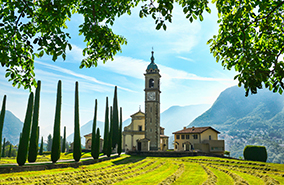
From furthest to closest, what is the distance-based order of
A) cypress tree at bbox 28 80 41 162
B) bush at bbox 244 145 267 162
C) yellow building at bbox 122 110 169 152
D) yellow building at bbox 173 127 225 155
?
yellow building at bbox 122 110 169 152 < yellow building at bbox 173 127 225 155 < bush at bbox 244 145 267 162 < cypress tree at bbox 28 80 41 162

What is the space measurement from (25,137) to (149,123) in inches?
1497

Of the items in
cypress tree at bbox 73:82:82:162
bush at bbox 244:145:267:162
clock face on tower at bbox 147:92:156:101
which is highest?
clock face on tower at bbox 147:92:156:101

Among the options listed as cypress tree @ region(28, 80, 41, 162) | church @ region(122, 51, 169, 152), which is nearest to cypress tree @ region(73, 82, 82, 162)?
cypress tree @ region(28, 80, 41, 162)

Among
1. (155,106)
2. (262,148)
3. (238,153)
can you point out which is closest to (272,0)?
(262,148)

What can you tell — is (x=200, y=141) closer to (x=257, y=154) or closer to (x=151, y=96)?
(x=151, y=96)

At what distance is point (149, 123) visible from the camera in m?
59.9

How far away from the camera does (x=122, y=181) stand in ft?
62.7

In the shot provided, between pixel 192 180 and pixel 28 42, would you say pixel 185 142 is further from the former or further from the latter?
pixel 28 42

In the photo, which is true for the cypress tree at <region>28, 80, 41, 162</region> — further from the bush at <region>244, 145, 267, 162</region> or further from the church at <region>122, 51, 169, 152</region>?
the bush at <region>244, 145, 267, 162</region>

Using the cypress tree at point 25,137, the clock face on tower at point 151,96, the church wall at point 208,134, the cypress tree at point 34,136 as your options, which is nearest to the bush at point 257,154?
the church wall at point 208,134

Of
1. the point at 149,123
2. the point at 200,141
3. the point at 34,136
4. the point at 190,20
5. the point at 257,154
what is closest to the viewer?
the point at 190,20

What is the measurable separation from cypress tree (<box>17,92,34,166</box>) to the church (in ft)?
115

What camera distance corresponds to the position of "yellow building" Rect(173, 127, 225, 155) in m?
55.9

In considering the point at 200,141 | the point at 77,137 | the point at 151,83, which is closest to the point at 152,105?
the point at 151,83
